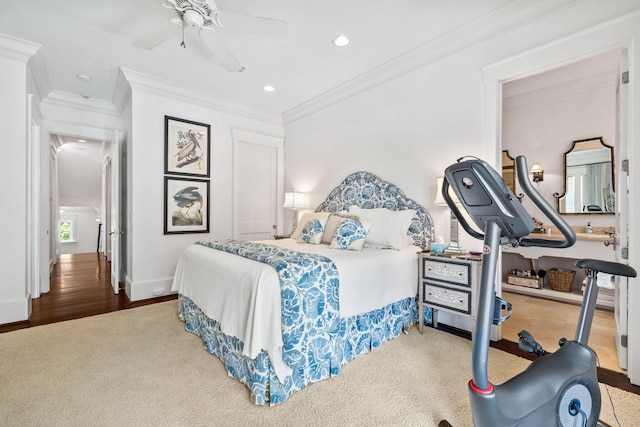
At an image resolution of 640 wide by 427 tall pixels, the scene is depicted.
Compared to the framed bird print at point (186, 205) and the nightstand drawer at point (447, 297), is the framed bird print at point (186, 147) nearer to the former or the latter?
the framed bird print at point (186, 205)

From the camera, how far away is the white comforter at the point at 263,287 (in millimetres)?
1693

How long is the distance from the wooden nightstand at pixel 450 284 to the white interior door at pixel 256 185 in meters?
3.01

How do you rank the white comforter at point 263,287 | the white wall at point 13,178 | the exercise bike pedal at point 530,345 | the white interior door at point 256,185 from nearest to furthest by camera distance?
the exercise bike pedal at point 530,345 → the white comforter at point 263,287 → the white wall at point 13,178 → the white interior door at point 256,185

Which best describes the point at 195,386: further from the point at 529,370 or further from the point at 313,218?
the point at 313,218

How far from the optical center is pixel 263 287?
1715mm

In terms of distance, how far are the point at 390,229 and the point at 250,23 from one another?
2135 millimetres

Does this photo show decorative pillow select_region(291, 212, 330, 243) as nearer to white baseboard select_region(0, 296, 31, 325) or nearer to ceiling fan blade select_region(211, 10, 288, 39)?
ceiling fan blade select_region(211, 10, 288, 39)

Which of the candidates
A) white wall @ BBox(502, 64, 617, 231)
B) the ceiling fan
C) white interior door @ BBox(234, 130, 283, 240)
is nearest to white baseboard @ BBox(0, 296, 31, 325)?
white interior door @ BBox(234, 130, 283, 240)

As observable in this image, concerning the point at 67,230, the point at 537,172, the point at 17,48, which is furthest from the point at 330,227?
the point at 67,230

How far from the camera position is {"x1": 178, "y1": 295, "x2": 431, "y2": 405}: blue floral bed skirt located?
170cm

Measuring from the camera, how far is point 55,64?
10.9 ft

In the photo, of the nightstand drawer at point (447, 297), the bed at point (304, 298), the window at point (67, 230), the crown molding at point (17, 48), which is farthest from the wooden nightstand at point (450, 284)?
the window at point (67, 230)

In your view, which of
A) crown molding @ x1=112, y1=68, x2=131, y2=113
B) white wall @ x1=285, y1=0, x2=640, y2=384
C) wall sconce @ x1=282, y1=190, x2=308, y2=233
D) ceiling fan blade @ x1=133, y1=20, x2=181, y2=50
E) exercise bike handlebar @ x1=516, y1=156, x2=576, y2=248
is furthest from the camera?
wall sconce @ x1=282, y1=190, x2=308, y2=233

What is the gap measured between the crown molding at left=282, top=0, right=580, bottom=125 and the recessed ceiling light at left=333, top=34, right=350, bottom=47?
66cm
